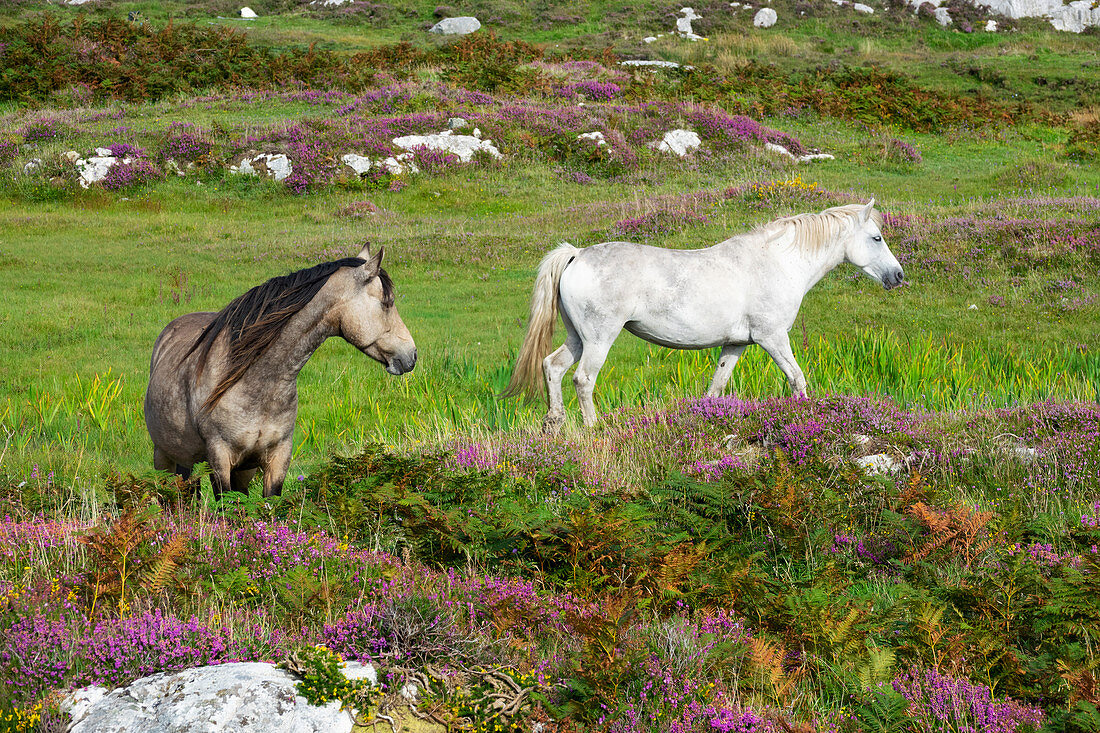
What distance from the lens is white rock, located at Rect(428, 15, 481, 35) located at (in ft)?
147

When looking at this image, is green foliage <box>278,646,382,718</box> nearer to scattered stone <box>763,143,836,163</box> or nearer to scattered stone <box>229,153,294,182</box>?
scattered stone <box>229,153,294,182</box>

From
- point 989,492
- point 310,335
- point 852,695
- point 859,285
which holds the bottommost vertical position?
point 859,285

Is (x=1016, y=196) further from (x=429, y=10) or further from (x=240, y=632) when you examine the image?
(x=429, y=10)

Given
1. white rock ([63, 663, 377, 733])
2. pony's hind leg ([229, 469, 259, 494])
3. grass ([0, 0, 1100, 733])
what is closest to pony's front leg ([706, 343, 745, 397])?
grass ([0, 0, 1100, 733])

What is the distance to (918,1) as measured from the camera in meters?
49.8

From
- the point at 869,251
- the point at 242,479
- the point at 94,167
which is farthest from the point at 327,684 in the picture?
the point at 94,167

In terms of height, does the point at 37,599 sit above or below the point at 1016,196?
above

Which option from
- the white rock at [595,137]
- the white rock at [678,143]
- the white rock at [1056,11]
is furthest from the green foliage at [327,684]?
the white rock at [1056,11]

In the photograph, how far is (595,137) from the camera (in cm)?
2572

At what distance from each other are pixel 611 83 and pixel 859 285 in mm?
17317

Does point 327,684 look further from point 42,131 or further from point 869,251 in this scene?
point 42,131

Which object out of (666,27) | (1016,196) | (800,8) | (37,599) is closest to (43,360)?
(37,599)

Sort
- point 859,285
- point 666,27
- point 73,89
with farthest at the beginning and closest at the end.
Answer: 1. point 666,27
2. point 73,89
3. point 859,285

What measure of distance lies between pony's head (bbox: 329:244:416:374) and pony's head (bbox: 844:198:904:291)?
5653mm
